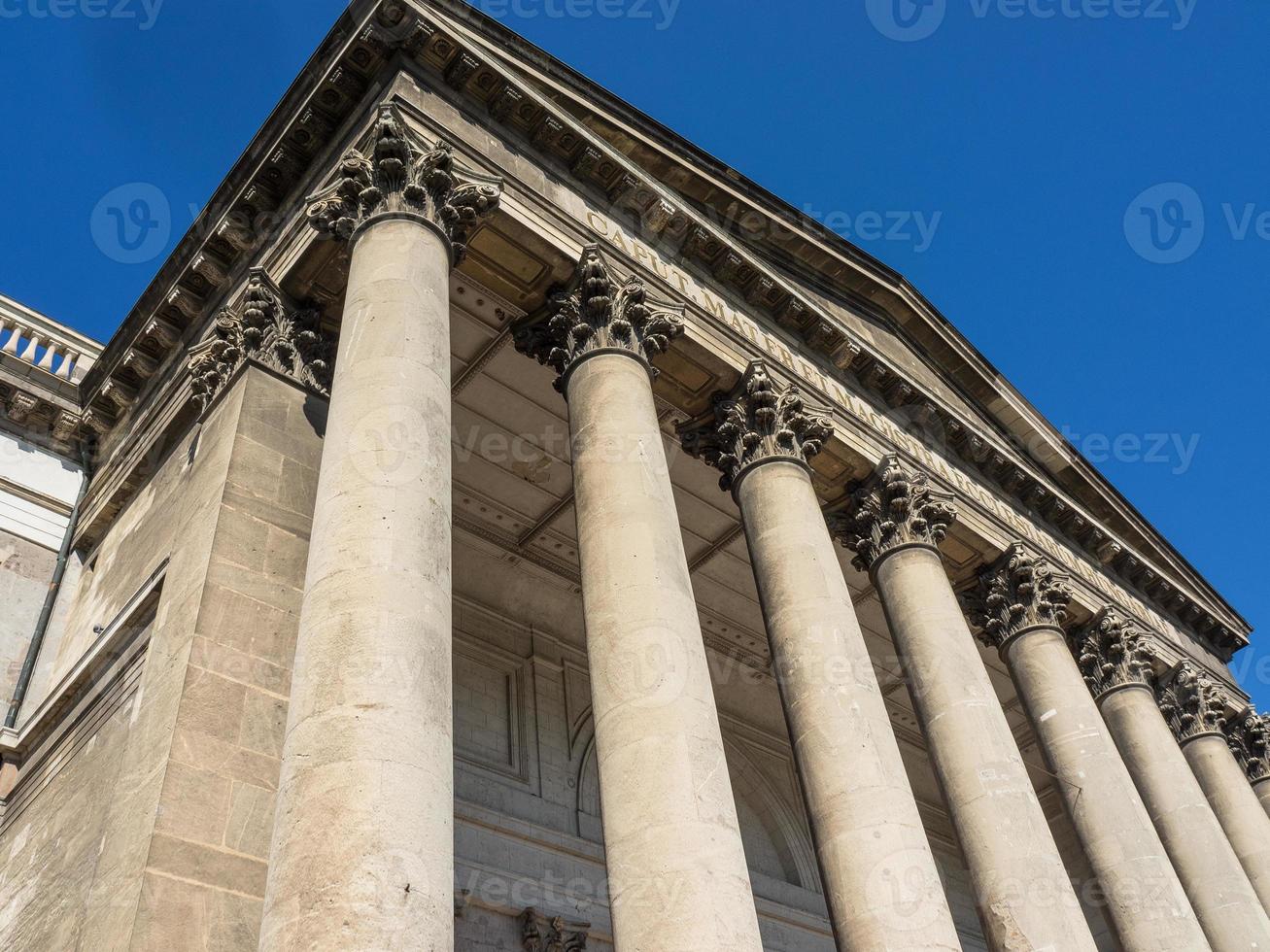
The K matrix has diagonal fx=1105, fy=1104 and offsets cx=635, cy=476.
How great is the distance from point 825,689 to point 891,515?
15.5 ft

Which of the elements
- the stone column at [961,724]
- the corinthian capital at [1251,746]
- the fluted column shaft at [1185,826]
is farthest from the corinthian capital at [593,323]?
the corinthian capital at [1251,746]

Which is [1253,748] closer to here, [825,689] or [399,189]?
[825,689]

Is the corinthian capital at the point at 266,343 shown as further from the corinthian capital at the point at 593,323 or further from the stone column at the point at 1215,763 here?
the stone column at the point at 1215,763

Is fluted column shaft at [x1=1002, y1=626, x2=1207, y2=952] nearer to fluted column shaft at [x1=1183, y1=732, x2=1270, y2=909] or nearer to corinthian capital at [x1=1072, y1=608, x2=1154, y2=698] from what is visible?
corinthian capital at [x1=1072, y1=608, x2=1154, y2=698]

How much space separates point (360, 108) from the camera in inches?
461

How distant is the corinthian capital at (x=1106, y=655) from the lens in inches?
712

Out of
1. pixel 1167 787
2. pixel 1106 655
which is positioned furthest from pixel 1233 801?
pixel 1106 655

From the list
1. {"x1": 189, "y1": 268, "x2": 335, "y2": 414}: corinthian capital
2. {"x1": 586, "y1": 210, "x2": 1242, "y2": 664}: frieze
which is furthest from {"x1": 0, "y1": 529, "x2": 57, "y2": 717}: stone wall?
{"x1": 586, "y1": 210, "x2": 1242, "y2": 664}: frieze

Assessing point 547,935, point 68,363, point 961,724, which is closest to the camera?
point 961,724

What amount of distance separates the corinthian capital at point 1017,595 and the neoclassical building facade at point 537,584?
0.07 meters

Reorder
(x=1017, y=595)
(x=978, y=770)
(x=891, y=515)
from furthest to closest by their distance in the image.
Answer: (x=1017, y=595), (x=891, y=515), (x=978, y=770)

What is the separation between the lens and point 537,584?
17.7 m

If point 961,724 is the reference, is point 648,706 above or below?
below

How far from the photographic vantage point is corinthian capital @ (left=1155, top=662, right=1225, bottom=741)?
65.1ft
